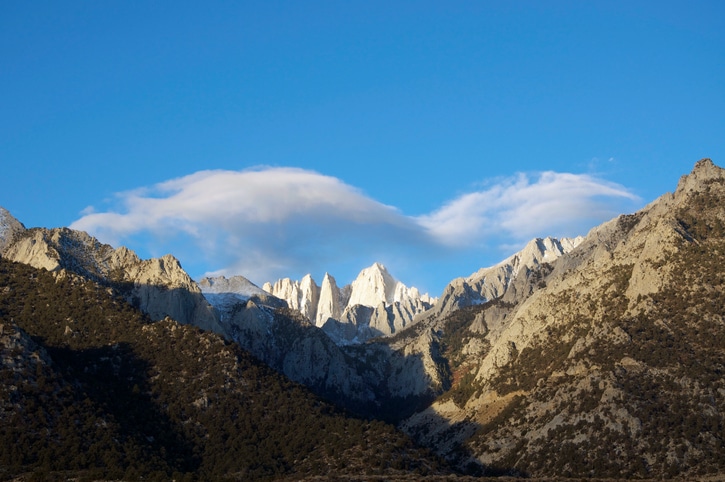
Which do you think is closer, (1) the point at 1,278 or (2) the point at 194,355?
(2) the point at 194,355

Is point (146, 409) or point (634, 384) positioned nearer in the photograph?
point (146, 409)

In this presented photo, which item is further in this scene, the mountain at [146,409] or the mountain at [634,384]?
the mountain at [634,384]

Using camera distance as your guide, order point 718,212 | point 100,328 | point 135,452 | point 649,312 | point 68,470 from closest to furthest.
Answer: point 68,470 → point 135,452 → point 100,328 → point 649,312 → point 718,212

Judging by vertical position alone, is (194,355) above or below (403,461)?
above

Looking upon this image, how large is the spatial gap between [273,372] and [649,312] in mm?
77368

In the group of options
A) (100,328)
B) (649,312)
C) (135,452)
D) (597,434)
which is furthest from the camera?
(649,312)

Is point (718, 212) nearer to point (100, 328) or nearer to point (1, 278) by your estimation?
point (100, 328)

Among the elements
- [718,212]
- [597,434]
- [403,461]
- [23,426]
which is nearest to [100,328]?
[23,426]

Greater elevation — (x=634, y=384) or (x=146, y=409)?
(x=634, y=384)

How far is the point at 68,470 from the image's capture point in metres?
113

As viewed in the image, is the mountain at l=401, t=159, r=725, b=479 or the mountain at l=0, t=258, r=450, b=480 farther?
the mountain at l=401, t=159, r=725, b=479

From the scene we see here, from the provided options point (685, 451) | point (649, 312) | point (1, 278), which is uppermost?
point (1, 278)

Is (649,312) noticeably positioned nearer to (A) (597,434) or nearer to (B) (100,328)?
(A) (597,434)

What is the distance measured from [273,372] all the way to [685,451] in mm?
76015
